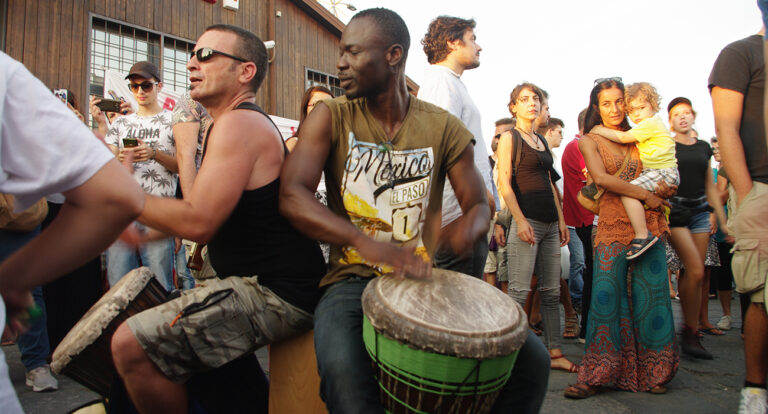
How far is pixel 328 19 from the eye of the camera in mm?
12773

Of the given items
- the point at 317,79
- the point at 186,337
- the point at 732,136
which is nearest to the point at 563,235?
the point at 732,136

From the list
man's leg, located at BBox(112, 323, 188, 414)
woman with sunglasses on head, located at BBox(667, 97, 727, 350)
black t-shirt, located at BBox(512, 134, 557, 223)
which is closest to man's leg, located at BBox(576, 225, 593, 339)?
woman with sunglasses on head, located at BBox(667, 97, 727, 350)

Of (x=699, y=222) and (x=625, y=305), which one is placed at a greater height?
(x=699, y=222)

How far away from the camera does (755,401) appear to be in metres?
2.37

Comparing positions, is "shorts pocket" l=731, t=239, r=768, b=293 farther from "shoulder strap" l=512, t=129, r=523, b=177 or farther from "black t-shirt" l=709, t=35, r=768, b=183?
"shoulder strap" l=512, t=129, r=523, b=177

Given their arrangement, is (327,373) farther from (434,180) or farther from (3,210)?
(3,210)

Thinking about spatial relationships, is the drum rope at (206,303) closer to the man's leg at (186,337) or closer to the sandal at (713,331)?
the man's leg at (186,337)

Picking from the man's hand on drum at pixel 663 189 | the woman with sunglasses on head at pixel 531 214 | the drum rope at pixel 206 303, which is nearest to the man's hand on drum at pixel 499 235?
the woman with sunglasses on head at pixel 531 214

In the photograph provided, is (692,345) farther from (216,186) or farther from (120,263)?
(120,263)

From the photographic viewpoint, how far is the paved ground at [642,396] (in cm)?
305

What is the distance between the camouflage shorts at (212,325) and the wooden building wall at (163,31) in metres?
8.42

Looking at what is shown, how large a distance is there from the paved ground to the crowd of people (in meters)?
0.12

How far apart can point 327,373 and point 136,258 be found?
8.89 ft

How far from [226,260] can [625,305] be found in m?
2.61
